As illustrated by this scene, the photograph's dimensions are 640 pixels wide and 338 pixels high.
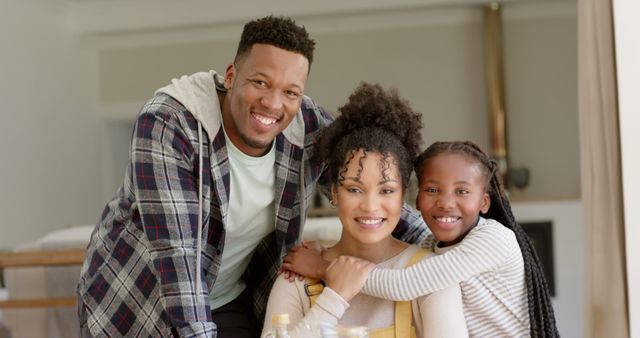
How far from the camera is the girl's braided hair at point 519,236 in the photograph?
1.87m

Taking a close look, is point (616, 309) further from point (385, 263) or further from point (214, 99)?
point (214, 99)

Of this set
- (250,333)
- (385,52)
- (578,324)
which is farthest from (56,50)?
(250,333)

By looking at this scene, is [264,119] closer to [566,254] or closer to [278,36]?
[278,36]

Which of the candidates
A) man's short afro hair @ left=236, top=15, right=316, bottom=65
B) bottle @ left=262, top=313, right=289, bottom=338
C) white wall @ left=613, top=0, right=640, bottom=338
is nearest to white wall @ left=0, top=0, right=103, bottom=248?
man's short afro hair @ left=236, top=15, right=316, bottom=65

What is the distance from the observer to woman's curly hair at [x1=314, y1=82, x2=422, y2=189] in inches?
72.1

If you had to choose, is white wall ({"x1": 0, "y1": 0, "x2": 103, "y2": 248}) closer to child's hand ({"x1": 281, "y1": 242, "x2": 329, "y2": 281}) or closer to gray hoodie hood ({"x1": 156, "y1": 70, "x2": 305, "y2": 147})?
gray hoodie hood ({"x1": 156, "y1": 70, "x2": 305, "y2": 147})

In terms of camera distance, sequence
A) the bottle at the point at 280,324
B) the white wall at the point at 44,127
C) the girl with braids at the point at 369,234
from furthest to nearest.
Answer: the white wall at the point at 44,127 < the girl with braids at the point at 369,234 < the bottle at the point at 280,324

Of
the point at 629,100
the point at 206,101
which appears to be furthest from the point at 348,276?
the point at 629,100

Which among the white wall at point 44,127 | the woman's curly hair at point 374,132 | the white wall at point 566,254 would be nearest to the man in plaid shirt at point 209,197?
the woman's curly hair at point 374,132

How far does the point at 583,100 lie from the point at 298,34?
75 cm

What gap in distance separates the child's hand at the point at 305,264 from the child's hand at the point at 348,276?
0.07 meters

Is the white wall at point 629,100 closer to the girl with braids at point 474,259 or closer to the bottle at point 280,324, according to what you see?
the girl with braids at point 474,259

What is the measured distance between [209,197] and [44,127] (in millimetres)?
5905

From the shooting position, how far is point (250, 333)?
217 centimetres
